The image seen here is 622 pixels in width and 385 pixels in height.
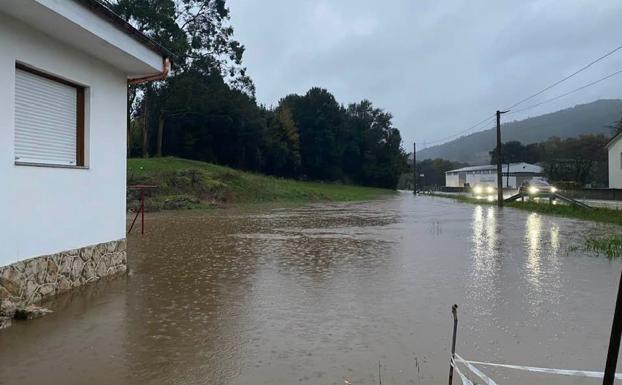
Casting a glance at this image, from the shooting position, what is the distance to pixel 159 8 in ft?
127

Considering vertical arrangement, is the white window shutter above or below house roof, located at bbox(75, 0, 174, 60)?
below

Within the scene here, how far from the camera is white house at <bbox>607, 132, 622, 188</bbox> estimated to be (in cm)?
4509

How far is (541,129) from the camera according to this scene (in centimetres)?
15512

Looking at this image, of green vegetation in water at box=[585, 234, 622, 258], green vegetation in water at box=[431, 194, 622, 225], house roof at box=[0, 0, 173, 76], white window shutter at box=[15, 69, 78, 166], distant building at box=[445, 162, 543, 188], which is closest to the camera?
house roof at box=[0, 0, 173, 76]

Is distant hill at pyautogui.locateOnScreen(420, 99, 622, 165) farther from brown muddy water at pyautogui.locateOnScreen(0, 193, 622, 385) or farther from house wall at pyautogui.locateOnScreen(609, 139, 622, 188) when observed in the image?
brown muddy water at pyautogui.locateOnScreen(0, 193, 622, 385)

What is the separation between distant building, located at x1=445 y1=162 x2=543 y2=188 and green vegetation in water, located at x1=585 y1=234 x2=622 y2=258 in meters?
65.4

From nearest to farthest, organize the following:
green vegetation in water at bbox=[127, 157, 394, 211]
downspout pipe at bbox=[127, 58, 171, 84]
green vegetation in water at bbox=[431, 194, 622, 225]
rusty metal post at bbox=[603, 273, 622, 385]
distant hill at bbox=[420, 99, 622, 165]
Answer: rusty metal post at bbox=[603, 273, 622, 385] → downspout pipe at bbox=[127, 58, 171, 84] → green vegetation in water at bbox=[431, 194, 622, 225] → green vegetation in water at bbox=[127, 157, 394, 211] → distant hill at bbox=[420, 99, 622, 165]

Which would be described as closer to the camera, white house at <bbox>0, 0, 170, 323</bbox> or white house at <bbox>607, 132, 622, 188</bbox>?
white house at <bbox>0, 0, 170, 323</bbox>

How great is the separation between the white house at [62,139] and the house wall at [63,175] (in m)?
0.01

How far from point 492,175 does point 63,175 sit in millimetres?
91580

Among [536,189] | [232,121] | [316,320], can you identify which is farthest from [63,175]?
[232,121]

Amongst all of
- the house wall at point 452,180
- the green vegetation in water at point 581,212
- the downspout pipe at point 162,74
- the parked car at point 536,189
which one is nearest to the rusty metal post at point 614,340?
the downspout pipe at point 162,74

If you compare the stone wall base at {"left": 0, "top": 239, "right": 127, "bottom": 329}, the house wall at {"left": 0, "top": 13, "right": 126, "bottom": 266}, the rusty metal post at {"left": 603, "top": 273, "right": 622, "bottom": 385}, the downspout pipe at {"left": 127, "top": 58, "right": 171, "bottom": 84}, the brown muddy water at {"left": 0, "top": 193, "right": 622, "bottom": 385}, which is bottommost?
the brown muddy water at {"left": 0, "top": 193, "right": 622, "bottom": 385}

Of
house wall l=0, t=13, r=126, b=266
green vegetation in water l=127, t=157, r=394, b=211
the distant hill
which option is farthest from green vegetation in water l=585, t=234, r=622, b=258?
the distant hill
